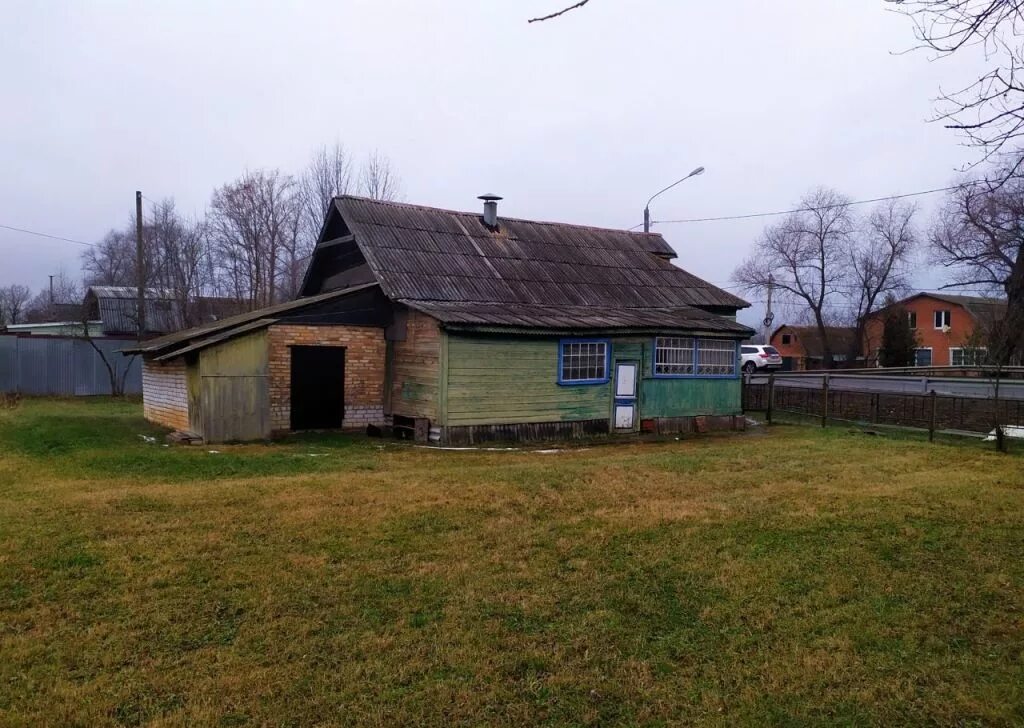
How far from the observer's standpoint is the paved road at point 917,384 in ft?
68.1

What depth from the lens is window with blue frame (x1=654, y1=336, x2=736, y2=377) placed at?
1833 cm

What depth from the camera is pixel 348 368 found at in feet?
53.0

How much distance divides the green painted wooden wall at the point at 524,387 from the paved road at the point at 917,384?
6.98 m

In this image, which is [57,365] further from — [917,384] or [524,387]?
[917,384]

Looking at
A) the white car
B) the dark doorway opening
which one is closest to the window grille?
the dark doorway opening

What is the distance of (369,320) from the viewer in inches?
647

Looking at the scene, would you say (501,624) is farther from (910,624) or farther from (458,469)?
(458,469)

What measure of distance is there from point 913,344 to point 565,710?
155ft

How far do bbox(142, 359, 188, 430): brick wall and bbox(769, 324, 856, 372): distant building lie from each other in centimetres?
4635

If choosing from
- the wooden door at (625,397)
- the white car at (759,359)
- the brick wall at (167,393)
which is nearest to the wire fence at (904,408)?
the wooden door at (625,397)

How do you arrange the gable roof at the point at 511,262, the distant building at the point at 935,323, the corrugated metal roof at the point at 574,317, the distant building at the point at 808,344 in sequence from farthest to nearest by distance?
the distant building at the point at 808,344 → the distant building at the point at 935,323 → the gable roof at the point at 511,262 → the corrugated metal roof at the point at 574,317

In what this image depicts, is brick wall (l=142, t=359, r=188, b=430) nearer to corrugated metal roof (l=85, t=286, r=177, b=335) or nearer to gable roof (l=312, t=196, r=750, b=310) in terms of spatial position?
gable roof (l=312, t=196, r=750, b=310)

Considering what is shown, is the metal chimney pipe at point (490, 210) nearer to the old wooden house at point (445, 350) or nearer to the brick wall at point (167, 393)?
the old wooden house at point (445, 350)

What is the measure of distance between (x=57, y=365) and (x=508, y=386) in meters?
19.2
